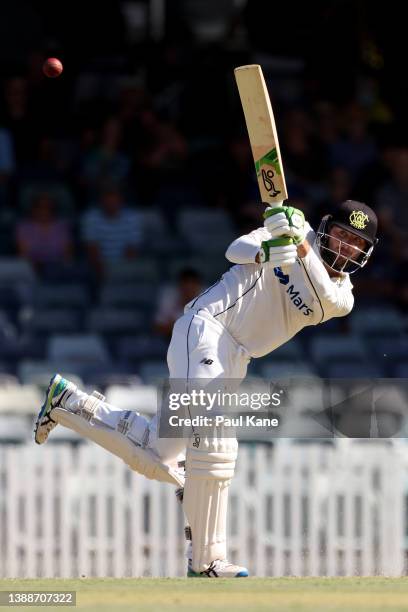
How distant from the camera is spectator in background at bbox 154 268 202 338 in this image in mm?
10016

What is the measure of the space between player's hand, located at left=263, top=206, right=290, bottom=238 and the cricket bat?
110 mm

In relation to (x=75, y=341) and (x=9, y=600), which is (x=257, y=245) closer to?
(x=9, y=600)

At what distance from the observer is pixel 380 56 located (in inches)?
490

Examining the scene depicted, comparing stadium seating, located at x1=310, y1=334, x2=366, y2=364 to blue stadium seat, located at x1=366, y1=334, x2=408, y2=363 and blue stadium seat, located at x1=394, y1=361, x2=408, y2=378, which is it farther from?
blue stadium seat, located at x1=394, y1=361, x2=408, y2=378

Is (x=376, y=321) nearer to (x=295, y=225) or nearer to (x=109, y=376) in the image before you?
(x=109, y=376)

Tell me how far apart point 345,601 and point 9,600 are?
3.52ft

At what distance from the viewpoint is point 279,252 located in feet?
19.3

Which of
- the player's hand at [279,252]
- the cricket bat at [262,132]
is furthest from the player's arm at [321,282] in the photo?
the cricket bat at [262,132]

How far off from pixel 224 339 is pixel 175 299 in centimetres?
396

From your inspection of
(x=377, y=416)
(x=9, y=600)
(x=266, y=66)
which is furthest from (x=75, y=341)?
(x=9, y=600)

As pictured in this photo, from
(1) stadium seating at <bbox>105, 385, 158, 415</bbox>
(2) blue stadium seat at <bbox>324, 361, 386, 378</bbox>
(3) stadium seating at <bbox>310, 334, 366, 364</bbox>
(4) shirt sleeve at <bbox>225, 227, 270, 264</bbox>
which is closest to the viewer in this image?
(4) shirt sleeve at <bbox>225, 227, 270, 264</bbox>

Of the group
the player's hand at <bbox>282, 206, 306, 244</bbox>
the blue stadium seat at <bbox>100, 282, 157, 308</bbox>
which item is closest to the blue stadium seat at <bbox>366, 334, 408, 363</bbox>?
the blue stadium seat at <bbox>100, 282, 157, 308</bbox>

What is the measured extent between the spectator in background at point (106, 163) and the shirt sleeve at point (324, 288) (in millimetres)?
5354

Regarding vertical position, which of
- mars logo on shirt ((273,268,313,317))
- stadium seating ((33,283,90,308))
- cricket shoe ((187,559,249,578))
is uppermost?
stadium seating ((33,283,90,308))
